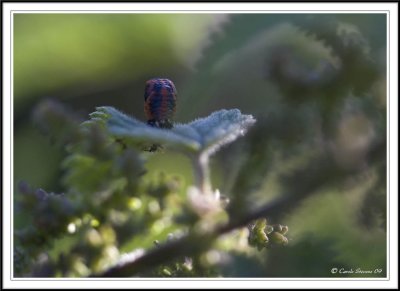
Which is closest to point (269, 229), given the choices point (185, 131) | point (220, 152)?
point (185, 131)

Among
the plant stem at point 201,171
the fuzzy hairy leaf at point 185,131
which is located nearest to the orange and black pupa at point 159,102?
the fuzzy hairy leaf at point 185,131

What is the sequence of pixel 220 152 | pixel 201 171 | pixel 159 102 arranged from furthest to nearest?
1. pixel 220 152
2. pixel 159 102
3. pixel 201 171

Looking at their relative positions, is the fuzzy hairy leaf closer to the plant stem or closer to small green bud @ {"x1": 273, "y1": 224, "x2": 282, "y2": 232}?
the plant stem

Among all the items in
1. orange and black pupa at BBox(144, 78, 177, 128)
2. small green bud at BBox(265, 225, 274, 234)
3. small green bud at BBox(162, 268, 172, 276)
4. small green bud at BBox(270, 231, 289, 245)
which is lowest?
small green bud at BBox(162, 268, 172, 276)

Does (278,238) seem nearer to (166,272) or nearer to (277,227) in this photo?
(277,227)

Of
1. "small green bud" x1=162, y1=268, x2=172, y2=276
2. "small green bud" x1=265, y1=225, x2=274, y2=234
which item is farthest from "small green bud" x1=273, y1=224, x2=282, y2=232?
"small green bud" x1=162, y1=268, x2=172, y2=276

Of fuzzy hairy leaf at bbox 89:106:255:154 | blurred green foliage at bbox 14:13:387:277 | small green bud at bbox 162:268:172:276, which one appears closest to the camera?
fuzzy hairy leaf at bbox 89:106:255:154

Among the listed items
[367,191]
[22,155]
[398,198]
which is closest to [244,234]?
[367,191]
